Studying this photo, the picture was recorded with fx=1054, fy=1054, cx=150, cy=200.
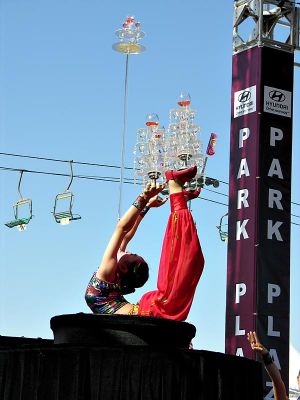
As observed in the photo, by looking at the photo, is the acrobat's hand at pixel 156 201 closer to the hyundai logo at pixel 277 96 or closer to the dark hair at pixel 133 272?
the dark hair at pixel 133 272

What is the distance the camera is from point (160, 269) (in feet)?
19.9

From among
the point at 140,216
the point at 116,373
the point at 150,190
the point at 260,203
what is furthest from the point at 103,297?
the point at 260,203

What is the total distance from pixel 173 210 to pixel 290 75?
4.93 meters

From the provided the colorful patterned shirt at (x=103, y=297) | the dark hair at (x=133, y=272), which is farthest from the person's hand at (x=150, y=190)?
the colorful patterned shirt at (x=103, y=297)

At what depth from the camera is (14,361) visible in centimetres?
505

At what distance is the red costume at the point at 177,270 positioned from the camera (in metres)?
5.91

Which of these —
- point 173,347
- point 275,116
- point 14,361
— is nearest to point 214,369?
point 173,347

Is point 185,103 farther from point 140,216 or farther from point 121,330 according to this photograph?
point 121,330

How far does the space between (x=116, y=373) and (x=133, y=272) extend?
3.54 feet

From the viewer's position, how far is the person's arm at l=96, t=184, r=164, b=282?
5.84 m

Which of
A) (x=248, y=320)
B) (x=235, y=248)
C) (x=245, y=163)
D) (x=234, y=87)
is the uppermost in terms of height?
(x=234, y=87)

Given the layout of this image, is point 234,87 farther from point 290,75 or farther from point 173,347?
point 173,347

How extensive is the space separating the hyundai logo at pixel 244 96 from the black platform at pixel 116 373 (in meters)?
5.79

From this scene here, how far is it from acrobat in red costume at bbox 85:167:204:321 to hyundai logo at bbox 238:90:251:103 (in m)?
4.56
